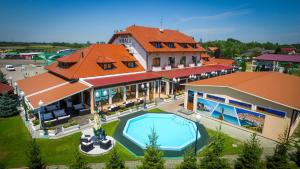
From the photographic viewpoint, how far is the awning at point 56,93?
781 inches

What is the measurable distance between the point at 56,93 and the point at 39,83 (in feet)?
23.6

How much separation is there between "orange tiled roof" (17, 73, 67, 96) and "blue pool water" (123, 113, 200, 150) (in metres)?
12.4

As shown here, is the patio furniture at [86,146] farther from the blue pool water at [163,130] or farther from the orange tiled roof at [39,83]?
the orange tiled roof at [39,83]

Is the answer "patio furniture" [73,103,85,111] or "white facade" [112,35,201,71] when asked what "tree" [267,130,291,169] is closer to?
"patio furniture" [73,103,85,111]

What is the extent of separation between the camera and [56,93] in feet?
70.1

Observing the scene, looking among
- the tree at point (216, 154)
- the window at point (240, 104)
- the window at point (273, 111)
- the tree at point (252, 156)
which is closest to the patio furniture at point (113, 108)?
the window at point (240, 104)

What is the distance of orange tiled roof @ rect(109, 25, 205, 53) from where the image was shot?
106 feet

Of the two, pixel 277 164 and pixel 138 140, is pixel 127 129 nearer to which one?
pixel 138 140

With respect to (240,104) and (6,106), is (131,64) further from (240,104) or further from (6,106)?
(240,104)

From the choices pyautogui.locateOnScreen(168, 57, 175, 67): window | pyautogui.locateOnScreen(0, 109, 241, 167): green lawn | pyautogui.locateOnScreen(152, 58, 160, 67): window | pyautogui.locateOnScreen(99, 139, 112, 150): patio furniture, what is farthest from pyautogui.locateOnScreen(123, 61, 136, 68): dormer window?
pyautogui.locateOnScreen(99, 139, 112, 150): patio furniture

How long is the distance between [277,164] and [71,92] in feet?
65.3

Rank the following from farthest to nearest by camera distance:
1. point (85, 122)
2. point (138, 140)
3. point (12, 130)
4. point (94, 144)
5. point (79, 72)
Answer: point (79, 72), point (85, 122), point (12, 130), point (138, 140), point (94, 144)

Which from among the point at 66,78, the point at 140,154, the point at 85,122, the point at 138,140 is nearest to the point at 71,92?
the point at 85,122

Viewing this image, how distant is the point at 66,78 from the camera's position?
1007 inches
